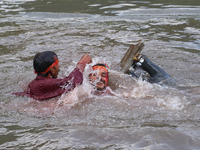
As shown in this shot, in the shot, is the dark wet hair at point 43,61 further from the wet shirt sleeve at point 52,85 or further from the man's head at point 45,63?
the wet shirt sleeve at point 52,85

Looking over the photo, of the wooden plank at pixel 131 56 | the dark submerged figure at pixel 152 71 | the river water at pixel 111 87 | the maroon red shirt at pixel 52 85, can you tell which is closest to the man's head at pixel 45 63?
the maroon red shirt at pixel 52 85

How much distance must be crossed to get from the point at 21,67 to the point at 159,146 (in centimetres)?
392

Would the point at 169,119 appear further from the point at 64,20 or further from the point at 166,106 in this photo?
the point at 64,20

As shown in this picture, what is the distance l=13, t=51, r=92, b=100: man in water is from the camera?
3.67 metres

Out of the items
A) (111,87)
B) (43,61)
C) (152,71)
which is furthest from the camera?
(152,71)

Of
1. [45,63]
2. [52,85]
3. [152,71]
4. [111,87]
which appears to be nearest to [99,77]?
[111,87]

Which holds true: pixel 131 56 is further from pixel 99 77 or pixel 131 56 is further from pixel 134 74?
pixel 99 77

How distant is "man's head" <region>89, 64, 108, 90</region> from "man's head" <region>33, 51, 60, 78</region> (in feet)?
2.28

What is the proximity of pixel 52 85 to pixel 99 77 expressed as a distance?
806mm

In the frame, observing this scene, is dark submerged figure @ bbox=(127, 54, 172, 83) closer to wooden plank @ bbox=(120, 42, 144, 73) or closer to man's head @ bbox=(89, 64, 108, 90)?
wooden plank @ bbox=(120, 42, 144, 73)

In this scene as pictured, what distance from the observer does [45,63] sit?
3.66 metres

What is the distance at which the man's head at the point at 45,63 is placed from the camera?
3.65 meters

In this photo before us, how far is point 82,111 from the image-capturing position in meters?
3.81

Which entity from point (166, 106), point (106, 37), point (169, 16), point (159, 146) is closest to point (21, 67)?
point (106, 37)
